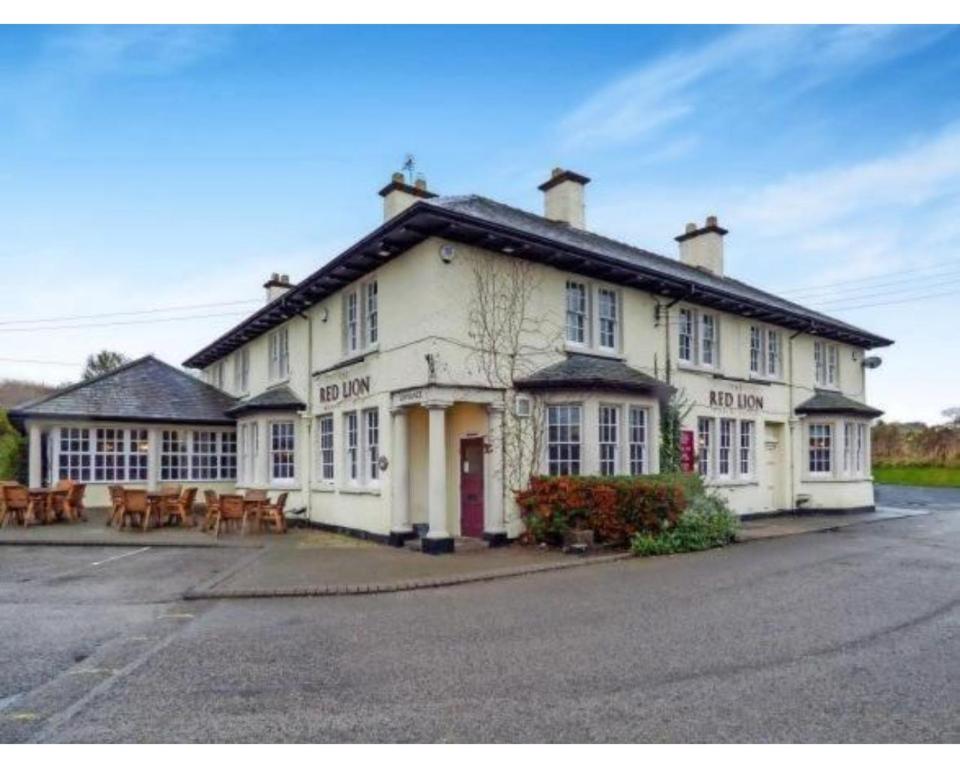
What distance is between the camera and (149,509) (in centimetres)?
1627

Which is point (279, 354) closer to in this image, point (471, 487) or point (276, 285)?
point (276, 285)

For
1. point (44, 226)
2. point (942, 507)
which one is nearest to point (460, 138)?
point (44, 226)

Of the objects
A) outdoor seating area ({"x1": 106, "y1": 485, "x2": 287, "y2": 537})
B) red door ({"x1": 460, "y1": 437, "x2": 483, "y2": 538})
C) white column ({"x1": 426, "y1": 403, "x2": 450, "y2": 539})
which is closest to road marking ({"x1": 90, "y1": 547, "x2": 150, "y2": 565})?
outdoor seating area ({"x1": 106, "y1": 485, "x2": 287, "y2": 537})

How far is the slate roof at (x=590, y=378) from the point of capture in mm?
13664

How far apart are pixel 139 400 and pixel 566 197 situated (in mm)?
15102

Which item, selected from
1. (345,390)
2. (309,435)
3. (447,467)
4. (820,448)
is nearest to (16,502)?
(309,435)

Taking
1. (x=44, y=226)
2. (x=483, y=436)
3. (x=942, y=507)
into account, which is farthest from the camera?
(x=942, y=507)

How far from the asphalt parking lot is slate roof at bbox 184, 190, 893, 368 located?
6.44 m

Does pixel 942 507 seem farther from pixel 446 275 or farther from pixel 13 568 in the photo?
pixel 13 568

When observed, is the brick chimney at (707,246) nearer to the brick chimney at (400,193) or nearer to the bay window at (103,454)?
the brick chimney at (400,193)

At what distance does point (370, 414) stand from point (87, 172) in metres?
7.37

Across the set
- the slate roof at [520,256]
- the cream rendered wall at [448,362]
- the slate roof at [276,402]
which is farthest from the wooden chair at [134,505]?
the slate roof at [520,256]

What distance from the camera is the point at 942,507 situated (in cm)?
2239

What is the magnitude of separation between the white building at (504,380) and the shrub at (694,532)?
5.38 feet
